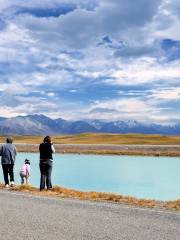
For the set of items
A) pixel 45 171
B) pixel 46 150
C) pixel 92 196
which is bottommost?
pixel 92 196

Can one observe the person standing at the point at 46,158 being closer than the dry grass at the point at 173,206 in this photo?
No

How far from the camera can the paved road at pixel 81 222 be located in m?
11.2

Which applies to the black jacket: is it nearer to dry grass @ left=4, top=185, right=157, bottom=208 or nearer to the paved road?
dry grass @ left=4, top=185, right=157, bottom=208

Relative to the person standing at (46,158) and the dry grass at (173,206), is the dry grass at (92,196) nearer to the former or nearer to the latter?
the dry grass at (173,206)

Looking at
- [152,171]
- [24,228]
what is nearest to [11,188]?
[24,228]

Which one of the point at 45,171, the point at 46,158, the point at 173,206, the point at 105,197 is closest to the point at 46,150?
the point at 46,158

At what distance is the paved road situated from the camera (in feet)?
36.8

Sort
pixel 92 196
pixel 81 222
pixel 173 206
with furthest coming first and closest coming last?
pixel 92 196, pixel 173 206, pixel 81 222

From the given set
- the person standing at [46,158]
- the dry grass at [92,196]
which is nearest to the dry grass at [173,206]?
the dry grass at [92,196]

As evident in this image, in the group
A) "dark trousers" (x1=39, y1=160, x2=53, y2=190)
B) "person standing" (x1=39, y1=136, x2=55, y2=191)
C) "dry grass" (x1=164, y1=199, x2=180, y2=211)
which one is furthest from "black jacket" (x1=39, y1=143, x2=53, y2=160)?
"dry grass" (x1=164, y1=199, x2=180, y2=211)

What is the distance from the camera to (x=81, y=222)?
1298 centimetres

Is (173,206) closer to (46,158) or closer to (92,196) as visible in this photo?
(92,196)

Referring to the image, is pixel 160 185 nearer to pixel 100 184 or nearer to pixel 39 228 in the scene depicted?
pixel 100 184

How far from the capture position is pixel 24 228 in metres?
12.0
